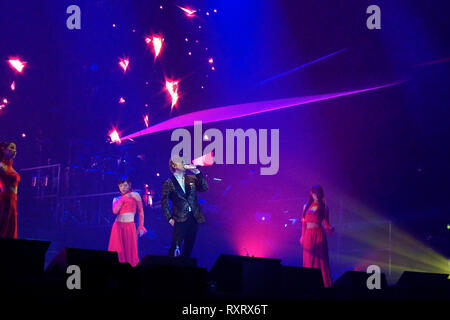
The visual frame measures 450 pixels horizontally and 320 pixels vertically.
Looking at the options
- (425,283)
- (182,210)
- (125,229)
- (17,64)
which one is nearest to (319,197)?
(182,210)

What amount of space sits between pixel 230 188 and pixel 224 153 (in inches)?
33.5

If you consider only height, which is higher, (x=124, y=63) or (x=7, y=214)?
(x=124, y=63)

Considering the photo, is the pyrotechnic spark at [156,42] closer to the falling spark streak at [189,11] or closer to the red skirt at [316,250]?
the falling spark streak at [189,11]

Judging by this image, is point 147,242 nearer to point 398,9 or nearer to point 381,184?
point 381,184

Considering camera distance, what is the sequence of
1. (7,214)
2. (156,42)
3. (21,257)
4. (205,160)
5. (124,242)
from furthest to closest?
(205,160), (156,42), (124,242), (7,214), (21,257)

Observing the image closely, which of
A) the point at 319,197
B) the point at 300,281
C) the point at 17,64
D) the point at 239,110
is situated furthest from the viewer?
the point at 239,110

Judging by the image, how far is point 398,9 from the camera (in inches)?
388

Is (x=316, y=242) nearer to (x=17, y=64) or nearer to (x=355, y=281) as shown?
(x=355, y=281)

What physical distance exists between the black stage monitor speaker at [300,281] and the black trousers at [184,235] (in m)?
2.82

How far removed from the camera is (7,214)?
6789 millimetres

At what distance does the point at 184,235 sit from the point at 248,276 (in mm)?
3186

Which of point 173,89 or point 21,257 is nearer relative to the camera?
point 21,257

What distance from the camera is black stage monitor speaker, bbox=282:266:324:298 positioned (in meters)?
4.27

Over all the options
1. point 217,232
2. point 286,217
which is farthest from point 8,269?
point 286,217
